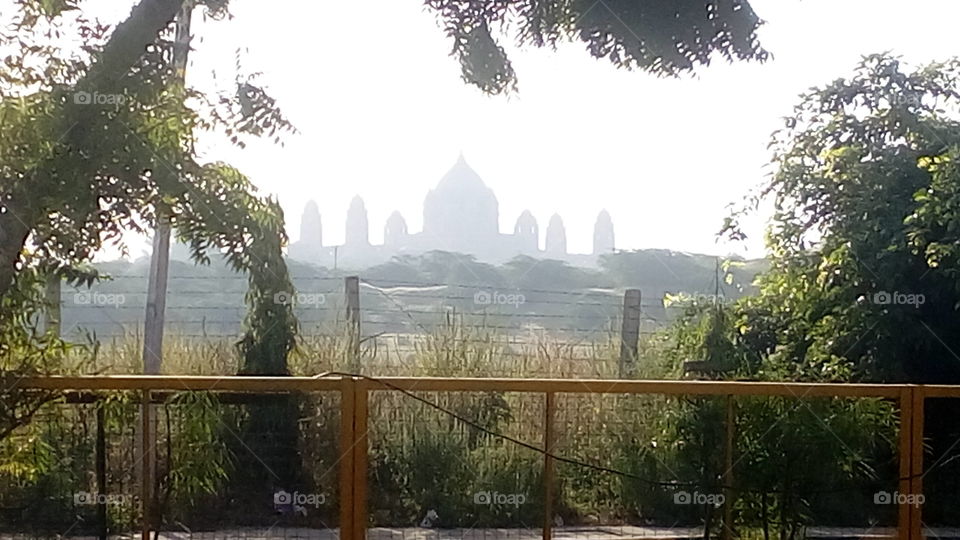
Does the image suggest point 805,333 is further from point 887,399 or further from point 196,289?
point 196,289

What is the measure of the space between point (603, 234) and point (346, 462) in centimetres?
520

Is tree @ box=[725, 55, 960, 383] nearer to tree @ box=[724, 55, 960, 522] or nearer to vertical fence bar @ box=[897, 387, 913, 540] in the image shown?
tree @ box=[724, 55, 960, 522]

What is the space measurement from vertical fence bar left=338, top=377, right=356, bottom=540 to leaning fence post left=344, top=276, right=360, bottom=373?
3.48 meters

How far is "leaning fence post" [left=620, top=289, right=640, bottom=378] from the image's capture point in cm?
899

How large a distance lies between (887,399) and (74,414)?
438 cm

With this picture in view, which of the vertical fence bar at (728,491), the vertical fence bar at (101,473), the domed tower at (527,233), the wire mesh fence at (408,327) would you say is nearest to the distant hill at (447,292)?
the wire mesh fence at (408,327)

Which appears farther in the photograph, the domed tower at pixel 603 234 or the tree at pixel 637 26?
the domed tower at pixel 603 234

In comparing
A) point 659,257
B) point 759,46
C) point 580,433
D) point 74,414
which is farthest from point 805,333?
point 74,414

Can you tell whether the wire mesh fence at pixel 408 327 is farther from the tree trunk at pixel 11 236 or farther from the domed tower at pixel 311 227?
the tree trunk at pixel 11 236

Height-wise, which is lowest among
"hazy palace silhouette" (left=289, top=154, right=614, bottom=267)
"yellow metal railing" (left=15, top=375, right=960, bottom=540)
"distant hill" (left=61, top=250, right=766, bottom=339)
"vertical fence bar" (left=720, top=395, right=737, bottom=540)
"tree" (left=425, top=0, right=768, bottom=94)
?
"vertical fence bar" (left=720, top=395, right=737, bottom=540)

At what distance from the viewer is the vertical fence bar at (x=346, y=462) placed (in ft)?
16.7

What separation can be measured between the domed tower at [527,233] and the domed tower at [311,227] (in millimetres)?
1811

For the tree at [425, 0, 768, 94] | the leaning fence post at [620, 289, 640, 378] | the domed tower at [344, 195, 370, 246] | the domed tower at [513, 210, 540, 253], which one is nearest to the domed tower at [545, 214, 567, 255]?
the domed tower at [513, 210, 540, 253]

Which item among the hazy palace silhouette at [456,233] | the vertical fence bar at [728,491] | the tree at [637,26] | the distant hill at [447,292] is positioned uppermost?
the tree at [637,26]
